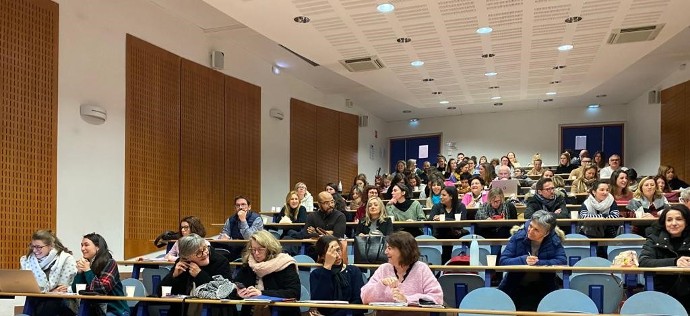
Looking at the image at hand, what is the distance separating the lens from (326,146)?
13.3 metres

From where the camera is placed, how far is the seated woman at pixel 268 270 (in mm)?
3980

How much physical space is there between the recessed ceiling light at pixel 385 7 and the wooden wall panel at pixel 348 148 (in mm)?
7680

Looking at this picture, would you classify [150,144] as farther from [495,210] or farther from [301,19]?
[495,210]

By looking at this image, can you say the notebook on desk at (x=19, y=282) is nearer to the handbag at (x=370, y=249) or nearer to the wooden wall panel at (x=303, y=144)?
the handbag at (x=370, y=249)

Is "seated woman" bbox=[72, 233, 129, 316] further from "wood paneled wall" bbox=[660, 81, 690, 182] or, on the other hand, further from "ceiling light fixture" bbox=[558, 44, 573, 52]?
"wood paneled wall" bbox=[660, 81, 690, 182]

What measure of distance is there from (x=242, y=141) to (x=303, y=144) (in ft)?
7.83

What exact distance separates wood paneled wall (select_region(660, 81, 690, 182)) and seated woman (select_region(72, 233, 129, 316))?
10380 millimetres

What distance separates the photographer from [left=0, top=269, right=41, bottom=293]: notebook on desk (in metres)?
4.10

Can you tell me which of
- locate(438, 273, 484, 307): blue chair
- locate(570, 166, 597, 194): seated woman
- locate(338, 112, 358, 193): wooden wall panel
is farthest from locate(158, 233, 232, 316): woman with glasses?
Answer: locate(338, 112, 358, 193): wooden wall panel

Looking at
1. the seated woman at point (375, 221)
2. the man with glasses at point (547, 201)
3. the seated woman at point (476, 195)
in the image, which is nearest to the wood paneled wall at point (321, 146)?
the seated woman at point (476, 195)

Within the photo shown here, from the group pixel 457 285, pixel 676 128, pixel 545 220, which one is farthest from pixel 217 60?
pixel 676 128

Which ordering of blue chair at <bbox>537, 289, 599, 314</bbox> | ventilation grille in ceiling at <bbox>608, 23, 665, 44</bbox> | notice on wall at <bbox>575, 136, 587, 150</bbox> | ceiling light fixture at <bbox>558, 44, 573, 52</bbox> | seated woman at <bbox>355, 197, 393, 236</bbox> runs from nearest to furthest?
blue chair at <bbox>537, 289, 599, 314</bbox>
seated woman at <bbox>355, 197, 393, 236</bbox>
ventilation grille in ceiling at <bbox>608, 23, 665, 44</bbox>
ceiling light fixture at <bbox>558, 44, 573, 52</bbox>
notice on wall at <bbox>575, 136, 587, 150</bbox>

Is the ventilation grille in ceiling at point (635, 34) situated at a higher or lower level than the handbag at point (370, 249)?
higher

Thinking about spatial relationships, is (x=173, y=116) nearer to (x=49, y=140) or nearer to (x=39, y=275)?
(x=49, y=140)
